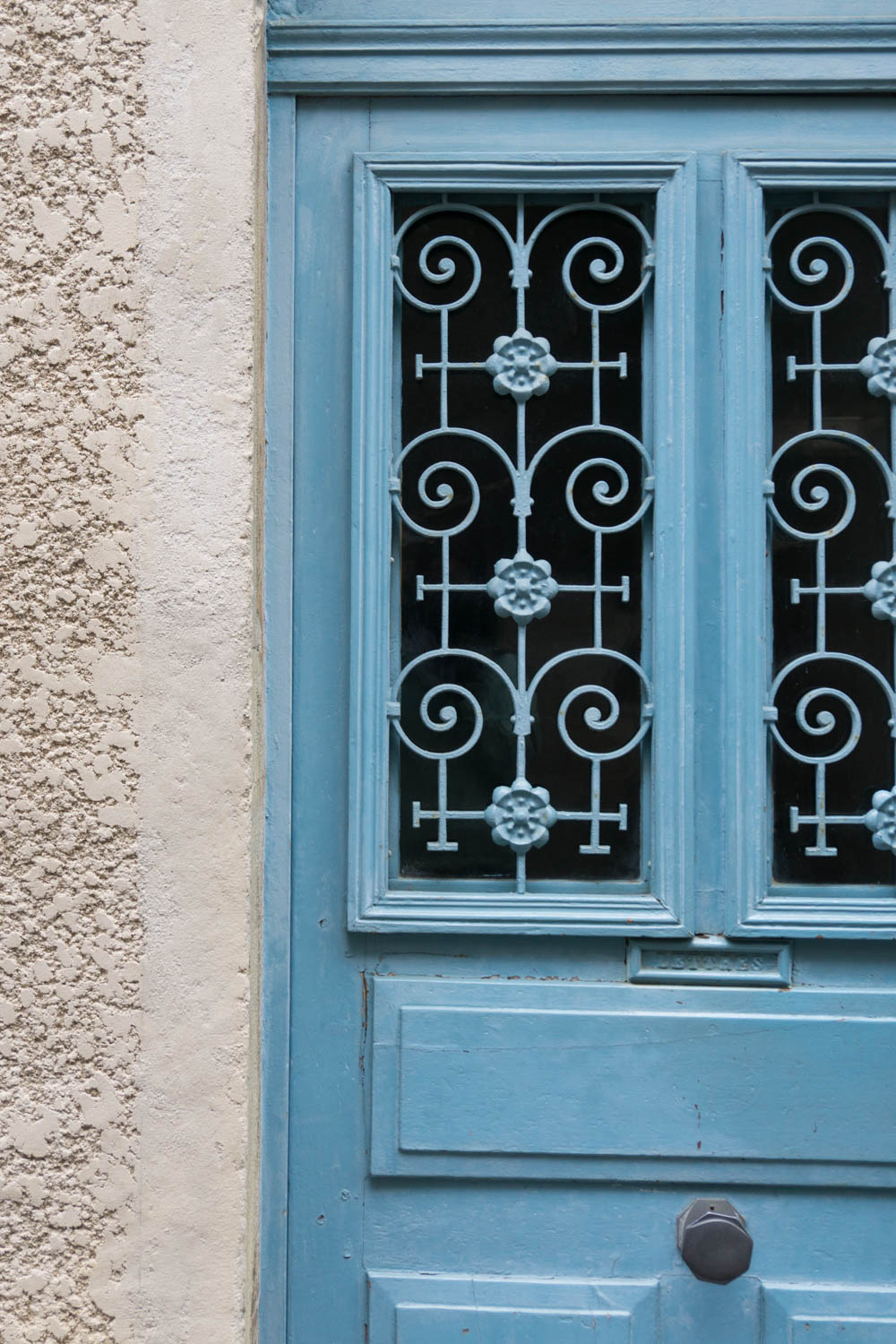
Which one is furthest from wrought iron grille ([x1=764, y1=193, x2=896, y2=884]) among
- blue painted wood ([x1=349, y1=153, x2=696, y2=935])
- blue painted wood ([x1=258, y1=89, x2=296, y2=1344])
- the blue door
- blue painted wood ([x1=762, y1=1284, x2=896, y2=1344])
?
blue painted wood ([x1=258, y1=89, x2=296, y2=1344])

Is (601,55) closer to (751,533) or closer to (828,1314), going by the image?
(751,533)

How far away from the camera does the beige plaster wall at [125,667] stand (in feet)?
4.27

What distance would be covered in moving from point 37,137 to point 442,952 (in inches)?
53.4

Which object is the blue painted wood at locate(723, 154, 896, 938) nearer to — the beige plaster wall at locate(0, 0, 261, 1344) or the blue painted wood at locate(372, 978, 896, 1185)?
the blue painted wood at locate(372, 978, 896, 1185)

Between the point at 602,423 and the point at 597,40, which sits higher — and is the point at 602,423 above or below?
below

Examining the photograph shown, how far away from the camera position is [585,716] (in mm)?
1480

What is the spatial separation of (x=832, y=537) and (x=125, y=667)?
111 centimetres

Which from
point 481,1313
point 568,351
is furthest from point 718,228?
point 481,1313

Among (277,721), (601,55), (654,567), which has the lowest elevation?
(277,721)

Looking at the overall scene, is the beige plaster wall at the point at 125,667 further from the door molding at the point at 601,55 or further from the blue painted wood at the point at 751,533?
the blue painted wood at the point at 751,533

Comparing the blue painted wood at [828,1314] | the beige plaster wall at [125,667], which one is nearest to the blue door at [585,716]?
the blue painted wood at [828,1314]

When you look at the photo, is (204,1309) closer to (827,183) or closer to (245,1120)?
(245,1120)

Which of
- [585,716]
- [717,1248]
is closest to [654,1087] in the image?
[717,1248]

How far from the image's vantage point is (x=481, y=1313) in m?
1.43
